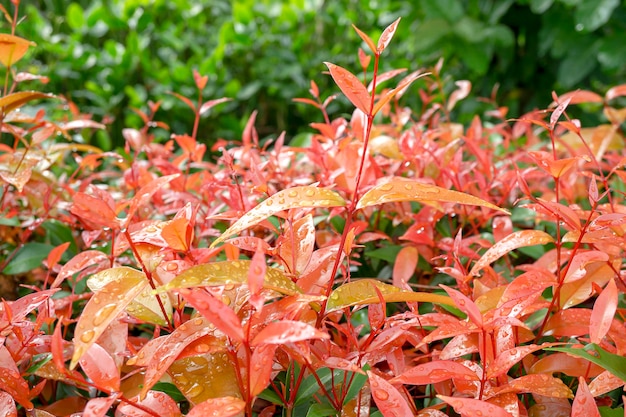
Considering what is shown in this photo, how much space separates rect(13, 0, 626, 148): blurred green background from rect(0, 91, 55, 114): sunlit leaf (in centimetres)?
144

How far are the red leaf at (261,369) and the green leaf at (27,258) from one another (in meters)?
0.55

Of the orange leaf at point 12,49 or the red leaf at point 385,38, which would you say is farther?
the orange leaf at point 12,49

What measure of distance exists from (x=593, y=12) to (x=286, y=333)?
2316 mm

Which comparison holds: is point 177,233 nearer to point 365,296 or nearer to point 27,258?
point 365,296

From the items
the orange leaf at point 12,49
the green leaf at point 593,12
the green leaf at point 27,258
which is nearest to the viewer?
the orange leaf at point 12,49

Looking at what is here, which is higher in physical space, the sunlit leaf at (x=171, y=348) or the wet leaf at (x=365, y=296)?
the wet leaf at (x=365, y=296)

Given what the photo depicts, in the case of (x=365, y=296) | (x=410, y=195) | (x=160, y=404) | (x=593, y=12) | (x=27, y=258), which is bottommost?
(x=27, y=258)

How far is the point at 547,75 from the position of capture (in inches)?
112

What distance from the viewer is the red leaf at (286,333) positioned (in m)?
0.42

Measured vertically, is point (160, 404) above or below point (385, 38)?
below

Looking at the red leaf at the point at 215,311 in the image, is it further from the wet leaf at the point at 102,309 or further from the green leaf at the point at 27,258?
the green leaf at the point at 27,258

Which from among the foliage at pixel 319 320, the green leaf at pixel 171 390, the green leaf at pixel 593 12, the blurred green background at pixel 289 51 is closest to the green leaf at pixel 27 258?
the foliage at pixel 319 320

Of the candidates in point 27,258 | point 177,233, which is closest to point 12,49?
point 27,258

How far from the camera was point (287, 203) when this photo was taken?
0.52 metres
